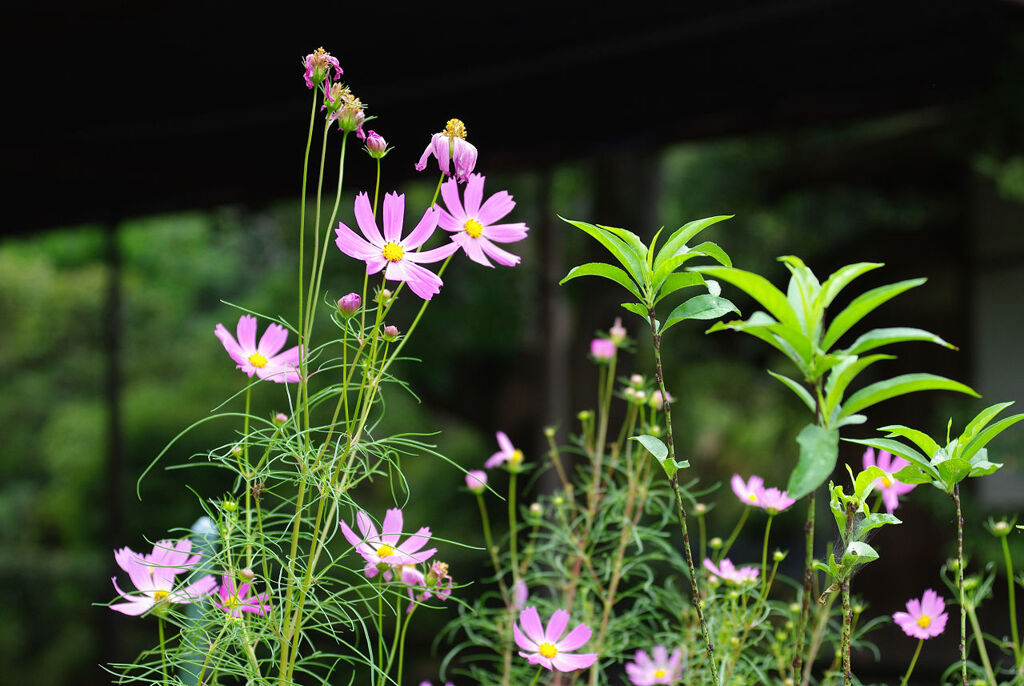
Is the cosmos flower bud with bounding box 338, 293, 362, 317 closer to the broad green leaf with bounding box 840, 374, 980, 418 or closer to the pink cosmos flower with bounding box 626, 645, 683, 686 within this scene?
the broad green leaf with bounding box 840, 374, 980, 418

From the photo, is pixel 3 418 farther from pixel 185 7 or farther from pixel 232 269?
pixel 185 7

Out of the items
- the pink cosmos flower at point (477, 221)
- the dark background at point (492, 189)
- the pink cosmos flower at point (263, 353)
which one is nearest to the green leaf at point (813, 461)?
the pink cosmos flower at point (477, 221)

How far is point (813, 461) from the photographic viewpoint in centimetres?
30

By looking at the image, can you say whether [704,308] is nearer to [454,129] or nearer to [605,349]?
[454,129]

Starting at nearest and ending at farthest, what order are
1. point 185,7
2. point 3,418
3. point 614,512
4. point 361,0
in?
point 614,512 < point 185,7 < point 361,0 < point 3,418

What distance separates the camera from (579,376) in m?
3.90


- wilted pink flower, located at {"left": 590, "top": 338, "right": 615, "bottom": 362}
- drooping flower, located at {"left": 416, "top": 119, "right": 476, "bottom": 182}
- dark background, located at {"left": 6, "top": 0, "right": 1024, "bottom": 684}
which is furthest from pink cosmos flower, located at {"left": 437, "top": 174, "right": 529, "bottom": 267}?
dark background, located at {"left": 6, "top": 0, "right": 1024, "bottom": 684}

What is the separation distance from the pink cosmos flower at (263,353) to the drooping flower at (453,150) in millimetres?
127

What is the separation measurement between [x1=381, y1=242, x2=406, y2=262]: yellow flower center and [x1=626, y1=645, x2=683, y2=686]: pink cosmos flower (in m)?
0.36

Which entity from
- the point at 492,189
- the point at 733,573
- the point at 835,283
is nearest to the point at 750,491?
the point at 733,573

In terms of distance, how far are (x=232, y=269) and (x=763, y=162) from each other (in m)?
4.06

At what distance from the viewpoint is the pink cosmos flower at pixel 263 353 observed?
0.48 meters

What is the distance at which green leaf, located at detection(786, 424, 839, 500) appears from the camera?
0.29 m

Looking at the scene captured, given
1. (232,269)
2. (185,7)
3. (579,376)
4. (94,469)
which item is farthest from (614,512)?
(232,269)
